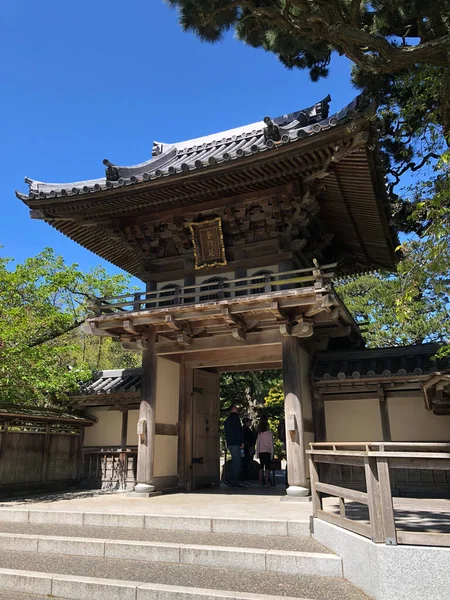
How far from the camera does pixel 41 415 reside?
10984 mm

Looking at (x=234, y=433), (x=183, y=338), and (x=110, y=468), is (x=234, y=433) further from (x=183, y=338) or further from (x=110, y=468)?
(x=110, y=468)

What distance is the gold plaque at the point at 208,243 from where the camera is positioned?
9.90 metres

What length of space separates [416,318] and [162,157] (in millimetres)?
16020

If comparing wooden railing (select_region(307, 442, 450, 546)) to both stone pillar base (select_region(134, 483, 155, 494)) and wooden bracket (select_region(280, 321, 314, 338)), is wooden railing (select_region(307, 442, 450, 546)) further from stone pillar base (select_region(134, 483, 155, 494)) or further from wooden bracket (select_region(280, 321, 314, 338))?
stone pillar base (select_region(134, 483, 155, 494))

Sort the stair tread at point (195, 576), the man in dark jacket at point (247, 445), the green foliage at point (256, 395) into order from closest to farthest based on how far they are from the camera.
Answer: the stair tread at point (195, 576), the man in dark jacket at point (247, 445), the green foliage at point (256, 395)

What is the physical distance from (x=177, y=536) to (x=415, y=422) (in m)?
5.94

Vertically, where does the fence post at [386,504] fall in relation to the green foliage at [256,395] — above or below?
below

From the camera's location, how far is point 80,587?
14.3ft

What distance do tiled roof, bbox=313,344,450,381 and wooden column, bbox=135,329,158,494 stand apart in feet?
12.0

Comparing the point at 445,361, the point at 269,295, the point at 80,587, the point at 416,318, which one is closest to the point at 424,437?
the point at 445,361

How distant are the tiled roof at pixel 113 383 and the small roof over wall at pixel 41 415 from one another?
667 millimetres

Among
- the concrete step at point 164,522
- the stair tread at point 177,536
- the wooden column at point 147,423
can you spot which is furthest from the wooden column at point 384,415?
the wooden column at point 147,423

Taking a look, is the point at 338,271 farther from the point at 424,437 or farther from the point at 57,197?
the point at 57,197

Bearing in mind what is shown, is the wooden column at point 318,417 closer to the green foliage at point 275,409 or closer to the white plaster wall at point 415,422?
the white plaster wall at point 415,422
